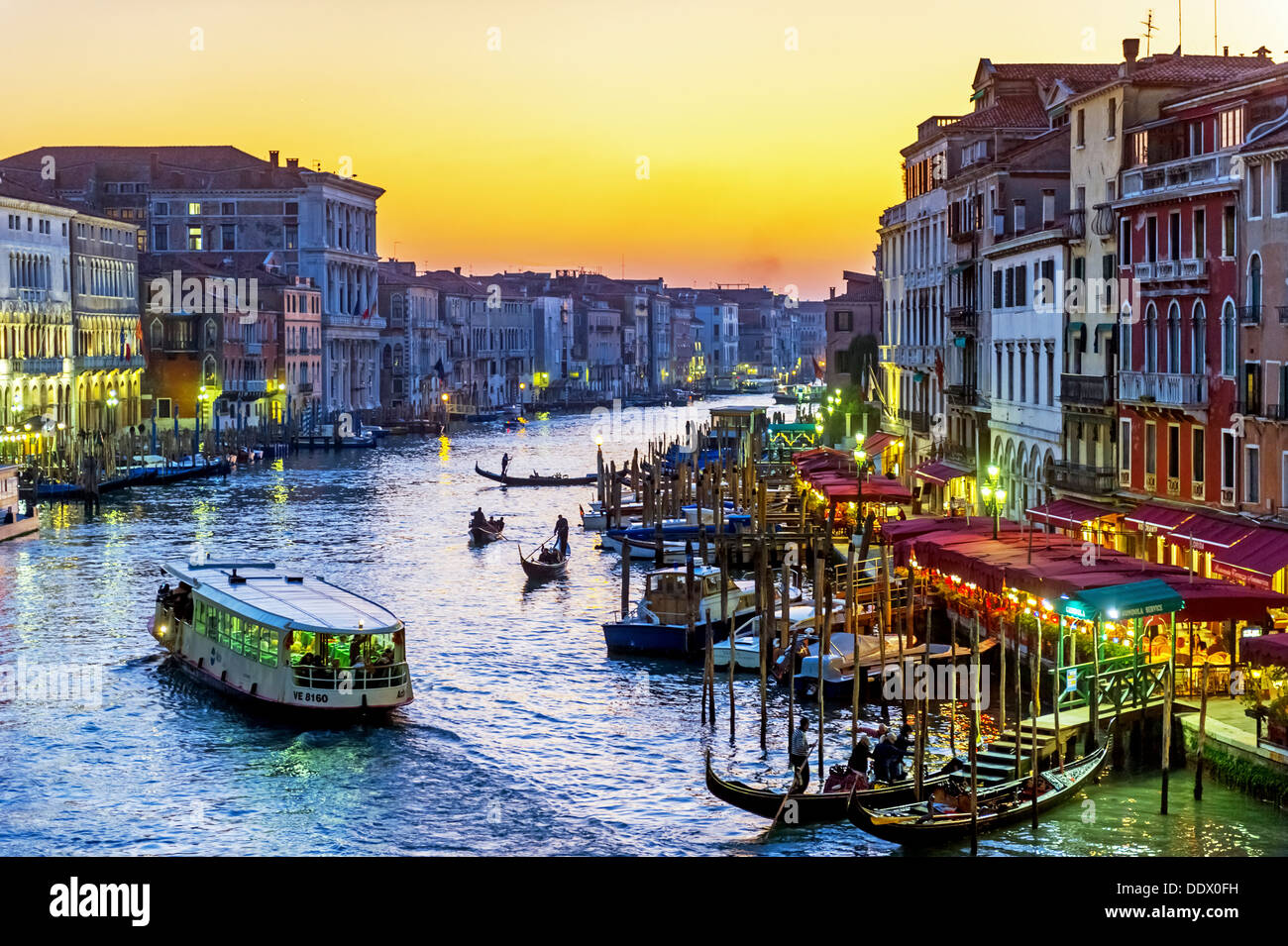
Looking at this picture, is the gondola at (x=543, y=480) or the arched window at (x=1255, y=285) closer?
the arched window at (x=1255, y=285)

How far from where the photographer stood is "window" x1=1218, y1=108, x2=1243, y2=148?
2288 cm

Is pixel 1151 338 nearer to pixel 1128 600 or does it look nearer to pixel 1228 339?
pixel 1228 339

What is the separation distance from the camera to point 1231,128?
2319cm

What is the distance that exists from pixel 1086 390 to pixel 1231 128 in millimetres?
→ 5101

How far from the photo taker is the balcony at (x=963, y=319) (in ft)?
117

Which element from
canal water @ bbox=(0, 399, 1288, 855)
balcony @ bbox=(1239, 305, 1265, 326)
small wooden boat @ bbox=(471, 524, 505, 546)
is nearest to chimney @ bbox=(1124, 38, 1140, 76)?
balcony @ bbox=(1239, 305, 1265, 326)

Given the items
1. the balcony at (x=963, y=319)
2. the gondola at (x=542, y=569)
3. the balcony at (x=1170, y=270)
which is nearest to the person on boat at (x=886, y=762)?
the balcony at (x=1170, y=270)

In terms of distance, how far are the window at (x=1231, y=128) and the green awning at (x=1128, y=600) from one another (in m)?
7.25

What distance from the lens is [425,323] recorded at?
10650 cm

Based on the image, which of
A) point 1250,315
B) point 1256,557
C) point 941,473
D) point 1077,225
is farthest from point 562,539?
point 1256,557

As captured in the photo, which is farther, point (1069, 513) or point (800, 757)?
point (1069, 513)

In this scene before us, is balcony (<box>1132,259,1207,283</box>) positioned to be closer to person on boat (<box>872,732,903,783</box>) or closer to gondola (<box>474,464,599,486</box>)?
person on boat (<box>872,732,903,783</box>)

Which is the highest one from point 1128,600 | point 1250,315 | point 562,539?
point 1250,315

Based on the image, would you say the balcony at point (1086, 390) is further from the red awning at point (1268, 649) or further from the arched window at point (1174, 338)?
Result: the red awning at point (1268, 649)
